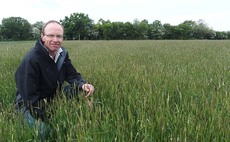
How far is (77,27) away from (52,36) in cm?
8120

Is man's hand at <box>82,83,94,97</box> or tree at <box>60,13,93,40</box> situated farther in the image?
tree at <box>60,13,93,40</box>

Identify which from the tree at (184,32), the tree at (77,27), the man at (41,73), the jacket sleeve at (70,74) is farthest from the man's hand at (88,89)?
the tree at (184,32)

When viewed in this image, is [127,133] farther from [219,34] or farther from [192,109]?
[219,34]

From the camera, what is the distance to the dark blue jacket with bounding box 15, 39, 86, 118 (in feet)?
9.48

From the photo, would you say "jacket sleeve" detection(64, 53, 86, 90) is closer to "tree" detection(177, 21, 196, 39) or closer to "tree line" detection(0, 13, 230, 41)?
"tree line" detection(0, 13, 230, 41)

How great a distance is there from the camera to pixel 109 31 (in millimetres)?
76000

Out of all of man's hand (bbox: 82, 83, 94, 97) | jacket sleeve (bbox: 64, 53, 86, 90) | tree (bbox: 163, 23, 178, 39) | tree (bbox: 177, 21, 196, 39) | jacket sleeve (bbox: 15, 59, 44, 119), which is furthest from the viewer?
tree (bbox: 163, 23, 178, 39)

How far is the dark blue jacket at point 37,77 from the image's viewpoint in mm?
2891

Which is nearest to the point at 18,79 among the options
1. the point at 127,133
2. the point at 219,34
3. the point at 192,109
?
the point at 127,133

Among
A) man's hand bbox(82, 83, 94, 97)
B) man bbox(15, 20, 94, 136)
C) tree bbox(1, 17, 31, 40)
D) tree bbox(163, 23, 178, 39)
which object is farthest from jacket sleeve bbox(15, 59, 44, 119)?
tree bbox(1, 17, 31, 40)

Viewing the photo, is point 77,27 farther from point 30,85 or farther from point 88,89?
point 30,85

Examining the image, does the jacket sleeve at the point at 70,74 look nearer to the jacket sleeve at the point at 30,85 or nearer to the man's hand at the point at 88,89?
the man's hand at the point at 88,89

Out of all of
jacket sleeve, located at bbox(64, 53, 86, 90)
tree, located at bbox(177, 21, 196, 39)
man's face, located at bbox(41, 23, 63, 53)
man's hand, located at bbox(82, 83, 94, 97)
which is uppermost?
tree, located at bbox(177, 21, 196, 39)

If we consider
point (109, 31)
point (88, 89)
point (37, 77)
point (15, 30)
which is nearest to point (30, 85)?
point (37, 77)
